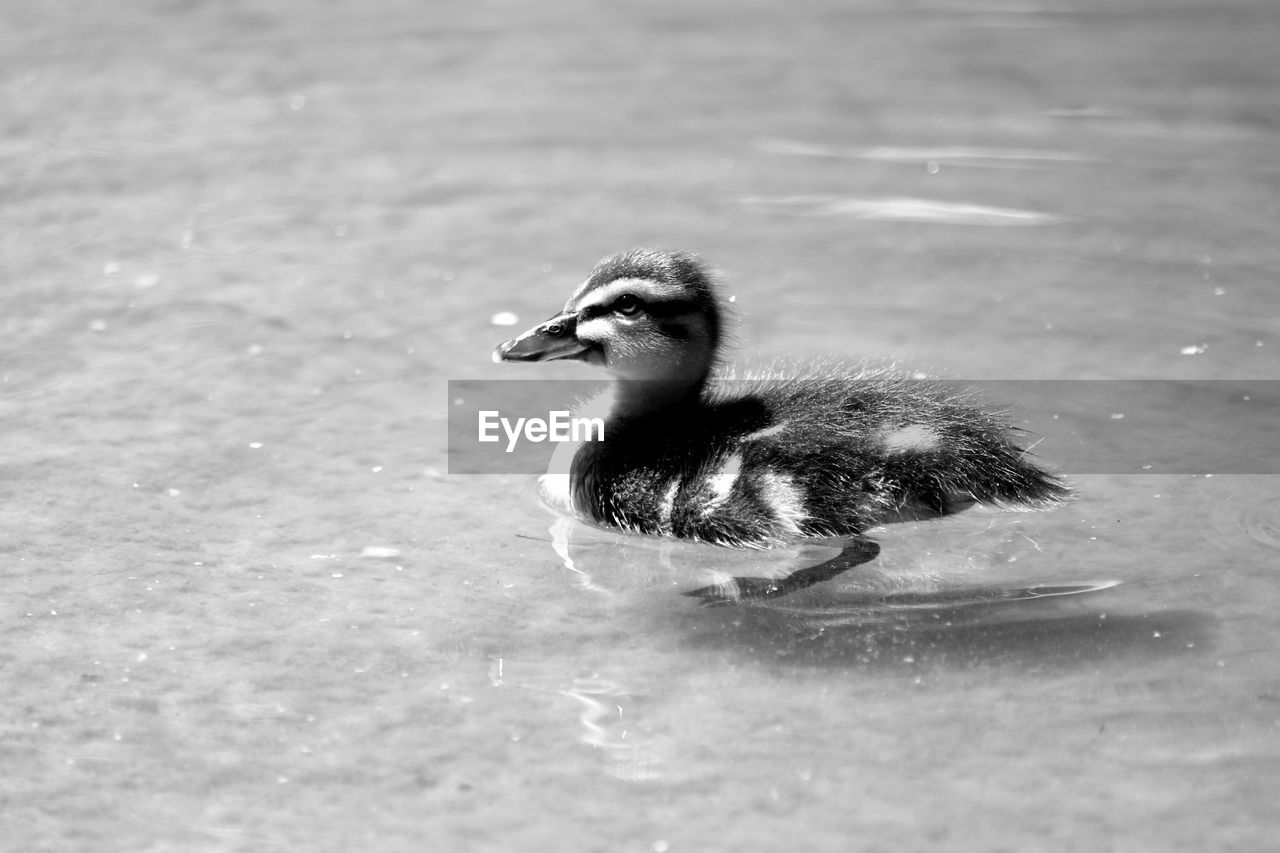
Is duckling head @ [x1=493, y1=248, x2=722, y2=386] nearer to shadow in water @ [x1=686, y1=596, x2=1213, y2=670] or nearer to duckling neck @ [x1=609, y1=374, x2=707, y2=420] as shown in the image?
duckling neck @ [x1=609, y1=374, x2=707, y2=420]

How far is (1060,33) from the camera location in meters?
9.04

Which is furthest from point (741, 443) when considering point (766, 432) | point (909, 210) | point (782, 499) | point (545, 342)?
point (909, 210)

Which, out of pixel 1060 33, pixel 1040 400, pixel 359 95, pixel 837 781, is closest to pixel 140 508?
pixel 837 781

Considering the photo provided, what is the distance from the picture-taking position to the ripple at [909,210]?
6.77m

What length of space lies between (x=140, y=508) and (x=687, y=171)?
324 cm

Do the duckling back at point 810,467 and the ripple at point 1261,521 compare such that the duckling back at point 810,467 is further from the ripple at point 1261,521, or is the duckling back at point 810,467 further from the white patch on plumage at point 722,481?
the ripple at point 1261,521

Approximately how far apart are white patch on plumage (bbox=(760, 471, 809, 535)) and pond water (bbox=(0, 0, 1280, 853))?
0.74ft

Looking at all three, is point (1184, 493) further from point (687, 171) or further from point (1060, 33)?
point (1060, 33)

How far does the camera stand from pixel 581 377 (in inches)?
226

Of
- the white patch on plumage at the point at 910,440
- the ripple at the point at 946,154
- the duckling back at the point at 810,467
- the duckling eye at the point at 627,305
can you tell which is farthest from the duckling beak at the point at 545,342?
the ripple at the point at 946,154

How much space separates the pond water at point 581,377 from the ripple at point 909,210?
45mm

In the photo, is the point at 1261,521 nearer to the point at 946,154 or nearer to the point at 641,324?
the point at 641,324

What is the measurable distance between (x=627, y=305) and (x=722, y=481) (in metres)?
0.55

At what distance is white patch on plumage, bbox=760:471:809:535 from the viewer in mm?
4422
